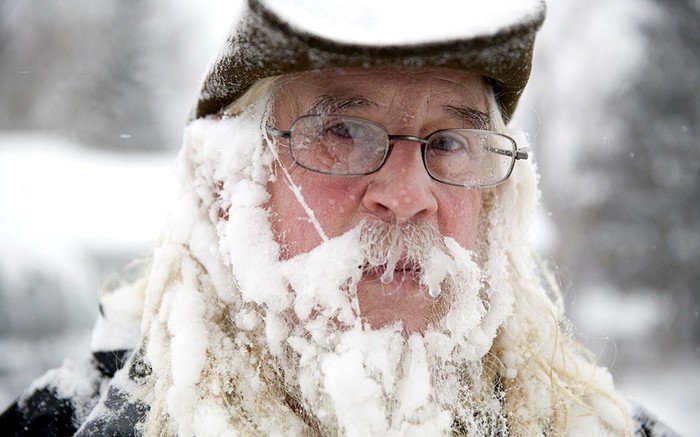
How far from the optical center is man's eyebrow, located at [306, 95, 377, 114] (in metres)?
1.59

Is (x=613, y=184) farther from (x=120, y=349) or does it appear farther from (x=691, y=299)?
(x=120, y=349)

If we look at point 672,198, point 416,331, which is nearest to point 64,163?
point 416,331

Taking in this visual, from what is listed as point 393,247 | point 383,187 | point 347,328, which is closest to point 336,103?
point 383,187

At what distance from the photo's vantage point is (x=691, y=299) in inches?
420

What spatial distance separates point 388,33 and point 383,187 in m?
0.42

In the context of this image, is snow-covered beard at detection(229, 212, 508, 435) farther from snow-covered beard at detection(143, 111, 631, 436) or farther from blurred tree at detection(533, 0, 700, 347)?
blurred tree at detection(533, 0, 700, 347)

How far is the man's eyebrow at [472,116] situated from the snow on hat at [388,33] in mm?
164

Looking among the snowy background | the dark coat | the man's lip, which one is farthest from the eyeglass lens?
the snowy background

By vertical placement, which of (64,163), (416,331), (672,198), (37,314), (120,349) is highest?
(416,331)

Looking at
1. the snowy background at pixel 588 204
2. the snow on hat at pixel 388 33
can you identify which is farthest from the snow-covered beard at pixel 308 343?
the snowy background at pixel 588 204

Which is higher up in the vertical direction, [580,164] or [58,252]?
[58,252]

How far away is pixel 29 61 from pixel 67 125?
2302mm

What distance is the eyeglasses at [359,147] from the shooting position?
1.60 m

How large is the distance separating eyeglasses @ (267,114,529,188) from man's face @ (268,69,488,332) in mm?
22
